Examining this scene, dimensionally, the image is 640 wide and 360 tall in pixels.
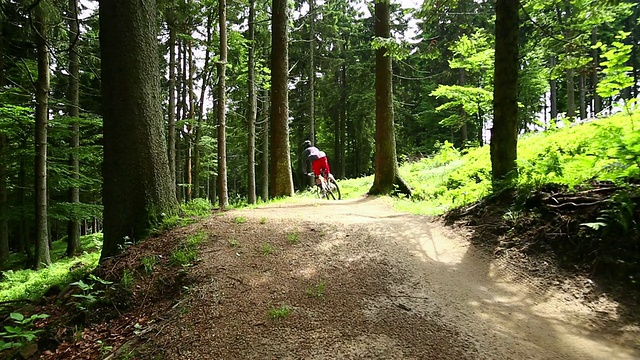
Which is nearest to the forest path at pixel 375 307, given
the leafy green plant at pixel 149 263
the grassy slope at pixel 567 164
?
the leafy green plant at pixel 149 263

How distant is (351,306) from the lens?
11.1 feet

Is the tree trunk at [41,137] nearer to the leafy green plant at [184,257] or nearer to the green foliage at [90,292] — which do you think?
the green foliage at [90,292]

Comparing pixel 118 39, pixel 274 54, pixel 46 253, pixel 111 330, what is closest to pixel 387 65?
pixel 274 54

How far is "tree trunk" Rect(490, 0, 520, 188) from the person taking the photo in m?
5.24

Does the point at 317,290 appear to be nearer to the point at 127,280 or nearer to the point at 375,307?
the point at 375,307

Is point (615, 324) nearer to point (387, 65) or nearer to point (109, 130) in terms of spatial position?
point (109, 130)

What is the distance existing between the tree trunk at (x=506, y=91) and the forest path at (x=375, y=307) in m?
1.52


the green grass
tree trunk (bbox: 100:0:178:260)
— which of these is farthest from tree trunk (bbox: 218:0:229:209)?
tree trunk (bbox: 100:0:178:260)

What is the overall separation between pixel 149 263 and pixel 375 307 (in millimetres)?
3041

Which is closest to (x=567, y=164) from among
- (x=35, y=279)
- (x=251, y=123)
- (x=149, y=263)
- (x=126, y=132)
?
(x=149, y=263)

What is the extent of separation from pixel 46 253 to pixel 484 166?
13280mm

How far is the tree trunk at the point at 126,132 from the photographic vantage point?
17.7 ft

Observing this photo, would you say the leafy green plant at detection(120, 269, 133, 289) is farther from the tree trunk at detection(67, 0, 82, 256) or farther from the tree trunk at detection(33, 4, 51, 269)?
the tree trunk at detection(67, 0, 82, 256)

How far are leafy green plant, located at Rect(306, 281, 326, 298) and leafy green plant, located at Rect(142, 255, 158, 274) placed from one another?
221 centimetres
